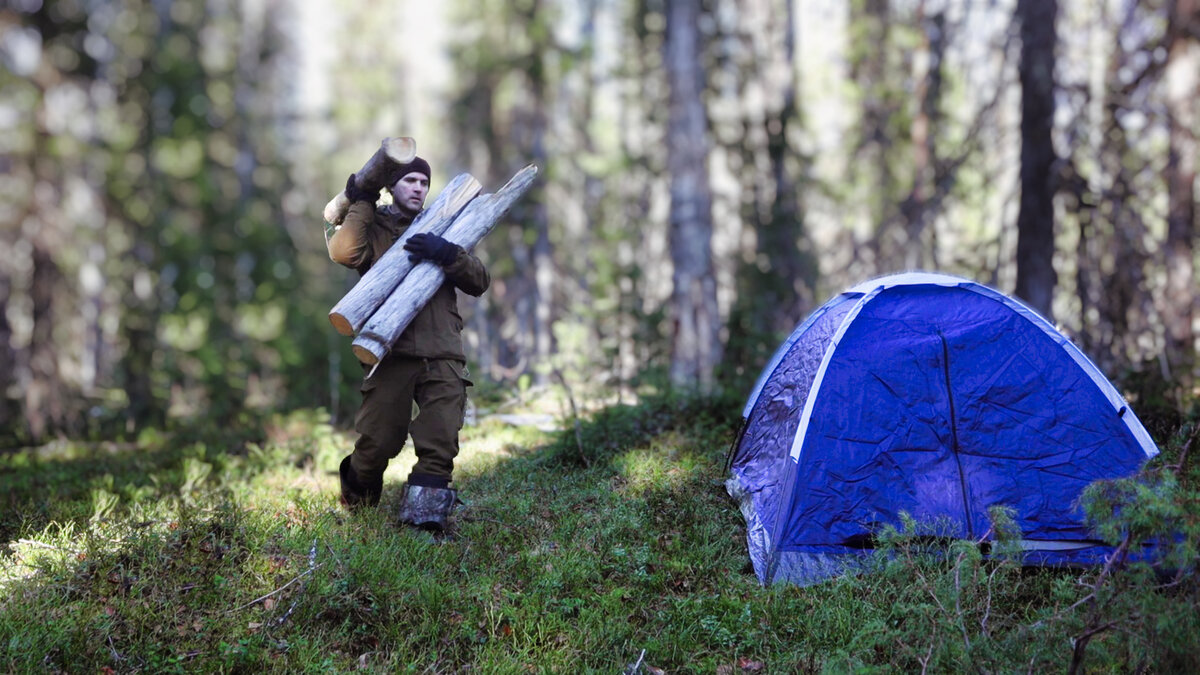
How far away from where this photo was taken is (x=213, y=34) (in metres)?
22.9

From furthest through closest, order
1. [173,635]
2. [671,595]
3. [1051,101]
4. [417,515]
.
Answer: [1051,101] → [417,515] → [671,595] → [173,635]

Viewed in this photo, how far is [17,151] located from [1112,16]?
50.9 ft

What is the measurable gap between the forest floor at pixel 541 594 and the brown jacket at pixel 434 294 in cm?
117

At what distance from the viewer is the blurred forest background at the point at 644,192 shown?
29.3ft

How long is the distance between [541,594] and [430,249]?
7.29 ft

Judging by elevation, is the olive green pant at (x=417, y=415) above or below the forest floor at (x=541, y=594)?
above

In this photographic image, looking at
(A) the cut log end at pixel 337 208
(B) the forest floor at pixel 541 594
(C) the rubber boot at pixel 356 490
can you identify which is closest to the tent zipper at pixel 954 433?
(B) the forest floor at pixel 541 594

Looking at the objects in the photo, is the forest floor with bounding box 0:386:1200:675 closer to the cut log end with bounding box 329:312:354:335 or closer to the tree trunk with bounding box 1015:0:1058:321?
the cut log end with bounding box 329:312:354:335

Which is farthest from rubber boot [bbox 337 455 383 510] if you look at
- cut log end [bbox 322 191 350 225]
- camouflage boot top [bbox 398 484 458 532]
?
cut log end [bbox 322 191 350 225]

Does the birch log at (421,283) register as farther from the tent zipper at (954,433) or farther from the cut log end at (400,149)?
the tent zipper at (954,433)

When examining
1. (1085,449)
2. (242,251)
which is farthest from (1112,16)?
(242,251)

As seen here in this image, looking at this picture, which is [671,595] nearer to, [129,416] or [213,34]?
[129,416]

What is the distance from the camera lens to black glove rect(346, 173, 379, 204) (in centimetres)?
543

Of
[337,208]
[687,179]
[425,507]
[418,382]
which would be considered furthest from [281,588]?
[687,179]
